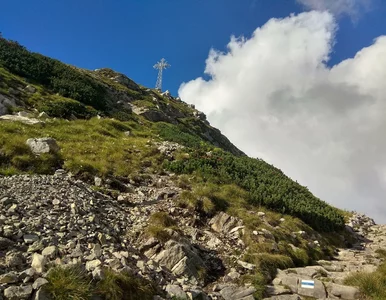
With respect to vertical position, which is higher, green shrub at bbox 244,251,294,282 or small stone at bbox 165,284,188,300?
green shrub at bbox 244,251,294,282

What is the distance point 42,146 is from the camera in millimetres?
17672

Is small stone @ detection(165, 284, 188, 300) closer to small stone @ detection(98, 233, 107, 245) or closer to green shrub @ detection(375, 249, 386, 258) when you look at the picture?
small stone @ detection(98, 233, 107, 245)

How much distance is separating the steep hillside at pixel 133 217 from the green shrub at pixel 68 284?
0.08 ft

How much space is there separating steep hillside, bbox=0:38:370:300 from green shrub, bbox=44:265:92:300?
0.02 meters

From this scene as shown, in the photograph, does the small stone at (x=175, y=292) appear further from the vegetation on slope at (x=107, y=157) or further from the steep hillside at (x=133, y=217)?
the vegetation on slope at (x=107, y=157)

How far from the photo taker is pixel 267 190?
68.2 ft

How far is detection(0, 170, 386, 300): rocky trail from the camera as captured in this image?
838 cm

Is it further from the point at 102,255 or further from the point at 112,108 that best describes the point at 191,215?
the point at 112,108

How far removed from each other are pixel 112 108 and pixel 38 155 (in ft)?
75.4

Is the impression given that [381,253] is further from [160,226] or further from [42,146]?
[42,146]

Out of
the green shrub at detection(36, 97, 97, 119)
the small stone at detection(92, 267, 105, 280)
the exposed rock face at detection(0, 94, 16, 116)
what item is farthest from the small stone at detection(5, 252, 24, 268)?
the green shrub at detection(36, 97, 97, 119)

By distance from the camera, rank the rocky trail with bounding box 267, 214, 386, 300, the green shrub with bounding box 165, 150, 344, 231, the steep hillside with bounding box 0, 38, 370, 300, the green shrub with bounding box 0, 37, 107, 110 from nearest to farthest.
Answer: the steep hillside with bounding box 0, 38, 370, 300, the rocky trail with bounding box 267, 214, 386, 300, the green shrub with bounding box 165, 150, 344, 231, the green shrub with bounding box 0, 37, 107, 110

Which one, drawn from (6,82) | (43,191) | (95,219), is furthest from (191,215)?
(6,82)

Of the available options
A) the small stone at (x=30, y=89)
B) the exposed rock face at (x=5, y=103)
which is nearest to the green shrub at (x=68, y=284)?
the exposed rock face at (x=5, y=103)
